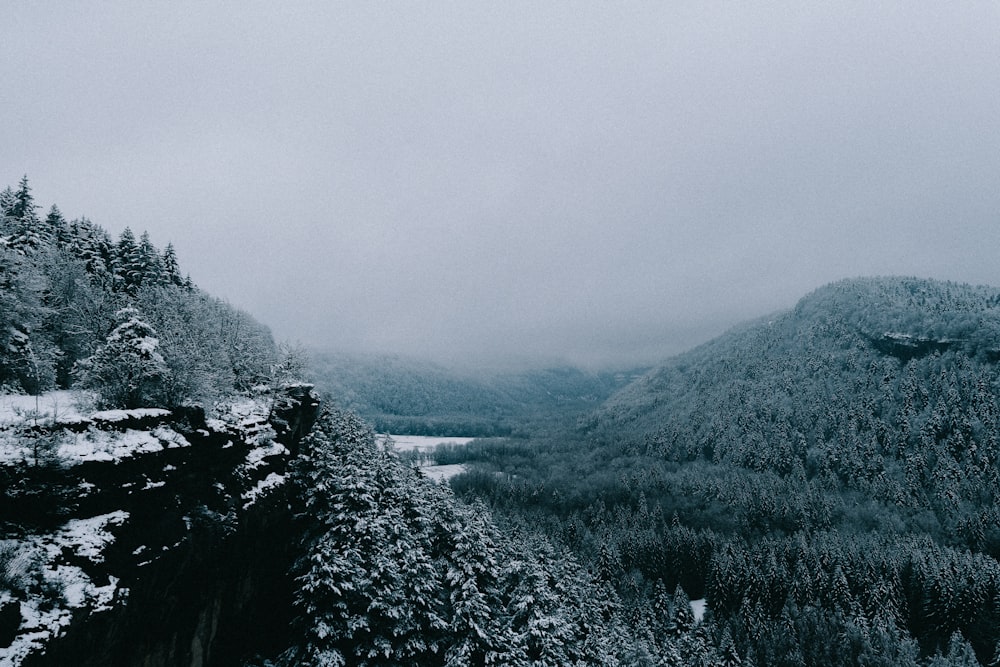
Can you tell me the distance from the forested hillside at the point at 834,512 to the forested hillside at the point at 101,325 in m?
65.0

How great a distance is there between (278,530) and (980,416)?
197 meters

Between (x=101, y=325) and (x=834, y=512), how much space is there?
502ft

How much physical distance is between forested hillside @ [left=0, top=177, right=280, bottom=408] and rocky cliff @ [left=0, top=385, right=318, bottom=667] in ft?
10.1

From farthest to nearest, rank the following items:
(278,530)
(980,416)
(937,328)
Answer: (937,328) < (980,416) < (278,530)

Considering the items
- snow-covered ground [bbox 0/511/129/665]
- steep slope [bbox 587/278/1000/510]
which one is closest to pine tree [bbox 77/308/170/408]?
snow-covered ground [bbox 0/511/129/665]

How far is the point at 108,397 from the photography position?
867 inches

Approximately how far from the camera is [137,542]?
16.9 m

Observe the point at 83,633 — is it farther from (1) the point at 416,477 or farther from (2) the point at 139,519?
(1) the point at 416,477

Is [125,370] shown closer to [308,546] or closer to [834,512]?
[308,546]

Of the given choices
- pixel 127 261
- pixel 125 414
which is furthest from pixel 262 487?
pixel 127 261

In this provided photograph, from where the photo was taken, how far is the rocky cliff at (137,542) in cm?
1370

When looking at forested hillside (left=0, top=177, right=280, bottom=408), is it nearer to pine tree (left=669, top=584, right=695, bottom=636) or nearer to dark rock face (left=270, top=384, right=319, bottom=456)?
dark rock face (left=270, top=384, right=319, bottom=456)

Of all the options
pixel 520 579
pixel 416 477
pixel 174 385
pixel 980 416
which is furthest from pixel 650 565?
pixel 980 416

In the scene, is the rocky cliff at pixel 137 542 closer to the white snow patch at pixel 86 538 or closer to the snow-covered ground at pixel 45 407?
the white snow patch at pixel 86 538
